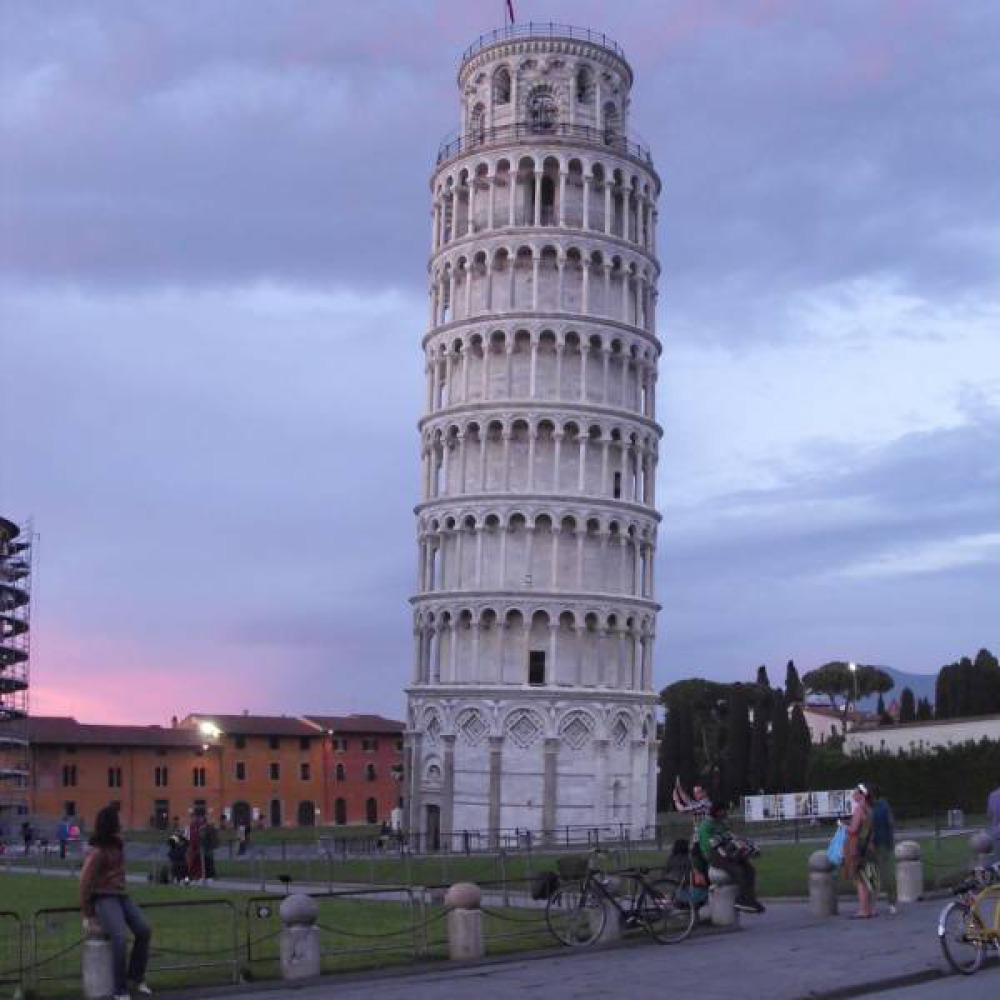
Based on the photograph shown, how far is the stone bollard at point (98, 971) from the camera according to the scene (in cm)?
1638

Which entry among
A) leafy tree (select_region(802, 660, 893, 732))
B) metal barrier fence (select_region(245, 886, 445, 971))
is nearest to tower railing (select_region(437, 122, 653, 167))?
metal barrier fence (select_region(245, 886, 445, 971))

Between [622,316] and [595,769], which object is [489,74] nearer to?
[622,316]

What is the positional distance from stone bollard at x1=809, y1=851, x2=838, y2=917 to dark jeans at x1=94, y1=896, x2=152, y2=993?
12.6 m

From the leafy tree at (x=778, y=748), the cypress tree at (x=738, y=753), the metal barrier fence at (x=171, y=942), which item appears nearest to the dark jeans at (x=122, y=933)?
the metal barrier fence at (x=171, y=942)

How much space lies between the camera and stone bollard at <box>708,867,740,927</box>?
23062 mm

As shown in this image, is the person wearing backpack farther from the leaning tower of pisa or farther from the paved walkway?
the leaning tower of pisa

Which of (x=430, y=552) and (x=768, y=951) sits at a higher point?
(x=430, y=552)

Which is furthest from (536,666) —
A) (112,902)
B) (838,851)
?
(112,902)

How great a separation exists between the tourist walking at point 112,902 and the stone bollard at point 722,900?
9.99 m

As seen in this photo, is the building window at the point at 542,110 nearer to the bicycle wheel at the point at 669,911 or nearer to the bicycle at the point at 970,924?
the bicycle wheel at the point at 669,911

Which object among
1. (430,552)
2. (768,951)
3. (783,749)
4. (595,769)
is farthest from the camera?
(783,749)

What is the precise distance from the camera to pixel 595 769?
66625 mm

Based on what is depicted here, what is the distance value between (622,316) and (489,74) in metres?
15.5

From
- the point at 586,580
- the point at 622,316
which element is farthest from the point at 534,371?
the point at 586,580
